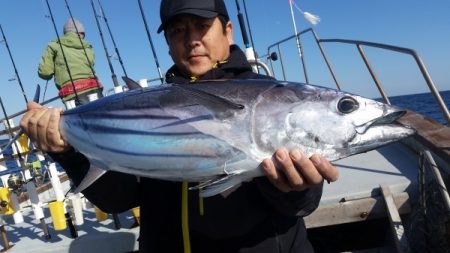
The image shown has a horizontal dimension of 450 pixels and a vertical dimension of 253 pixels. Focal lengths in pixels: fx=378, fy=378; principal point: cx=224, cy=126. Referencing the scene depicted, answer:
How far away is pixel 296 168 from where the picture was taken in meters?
1.34

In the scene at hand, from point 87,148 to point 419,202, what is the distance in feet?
7.38

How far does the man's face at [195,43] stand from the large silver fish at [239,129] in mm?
444

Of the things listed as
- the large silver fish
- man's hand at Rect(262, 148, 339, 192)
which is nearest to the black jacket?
man's hand at Rect(262, 148, 339, 192)

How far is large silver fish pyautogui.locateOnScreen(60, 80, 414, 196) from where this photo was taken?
131 centimetres

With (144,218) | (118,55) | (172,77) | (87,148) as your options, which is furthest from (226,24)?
(118,55)

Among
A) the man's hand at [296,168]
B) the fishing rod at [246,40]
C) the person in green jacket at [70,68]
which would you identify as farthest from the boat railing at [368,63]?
the person in green jacket at [70,68]

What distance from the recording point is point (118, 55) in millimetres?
4961

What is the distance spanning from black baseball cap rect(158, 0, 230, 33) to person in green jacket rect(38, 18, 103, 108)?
2.83 meters

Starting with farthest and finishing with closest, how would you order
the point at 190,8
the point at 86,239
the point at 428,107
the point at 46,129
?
the point at 428,107 < the point at 86,239 < the point at 190,8 < the point at 46,129

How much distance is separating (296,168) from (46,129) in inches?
42.7

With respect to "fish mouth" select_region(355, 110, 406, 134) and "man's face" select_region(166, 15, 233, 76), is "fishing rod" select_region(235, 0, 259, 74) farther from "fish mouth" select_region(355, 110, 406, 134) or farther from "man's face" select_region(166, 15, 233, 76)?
"fish mouth" select_region(355, 110, 406, 134)

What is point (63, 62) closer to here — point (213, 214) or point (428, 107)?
point (213, 214)

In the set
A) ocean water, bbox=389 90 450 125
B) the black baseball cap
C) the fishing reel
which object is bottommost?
ocean water, bbox=389 90 450 125

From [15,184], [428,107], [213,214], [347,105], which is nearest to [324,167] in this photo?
[347,105]
